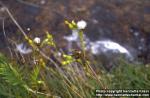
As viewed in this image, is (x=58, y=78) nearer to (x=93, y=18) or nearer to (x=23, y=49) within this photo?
(x=23, y=49)

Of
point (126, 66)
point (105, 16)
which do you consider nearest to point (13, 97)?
point (126, 66)

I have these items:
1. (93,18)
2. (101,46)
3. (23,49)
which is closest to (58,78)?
(23,49)

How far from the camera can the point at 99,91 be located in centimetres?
216

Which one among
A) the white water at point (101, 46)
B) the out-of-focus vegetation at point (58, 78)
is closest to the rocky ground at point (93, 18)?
the white water at point (101, 46)

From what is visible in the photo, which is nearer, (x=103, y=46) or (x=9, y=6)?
(x=103, y=46)

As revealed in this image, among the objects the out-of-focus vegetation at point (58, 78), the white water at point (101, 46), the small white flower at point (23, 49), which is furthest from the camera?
the white water at point (101, 46)

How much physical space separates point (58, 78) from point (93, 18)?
76 centimetres

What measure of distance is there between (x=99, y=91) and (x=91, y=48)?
74 cm

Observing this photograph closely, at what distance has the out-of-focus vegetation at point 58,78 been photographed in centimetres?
190

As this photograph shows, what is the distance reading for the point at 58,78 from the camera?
96.4 inches

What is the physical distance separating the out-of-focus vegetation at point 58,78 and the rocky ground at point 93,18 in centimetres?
27

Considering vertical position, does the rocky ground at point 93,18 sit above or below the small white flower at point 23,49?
above

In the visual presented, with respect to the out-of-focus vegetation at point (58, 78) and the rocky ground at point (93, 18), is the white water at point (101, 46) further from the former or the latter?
the out-of-focus vegetation at point (58, 78)

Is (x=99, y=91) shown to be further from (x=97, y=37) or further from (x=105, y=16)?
(x=105, y=16)
